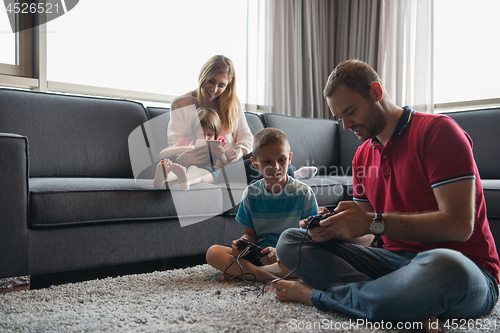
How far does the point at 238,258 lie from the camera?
141 centimetres

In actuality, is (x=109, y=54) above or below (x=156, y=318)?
above

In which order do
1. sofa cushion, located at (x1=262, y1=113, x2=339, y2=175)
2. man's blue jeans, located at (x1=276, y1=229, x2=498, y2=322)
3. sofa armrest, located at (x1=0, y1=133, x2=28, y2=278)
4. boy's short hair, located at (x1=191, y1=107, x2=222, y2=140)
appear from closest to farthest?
1. man's blue jeans, located at (x1=276, y1=229, x2=498, y2=322)
2. sofa armrest, located at (x1=0, y1=133, x2=28, y2=278)
3. boy's short hair, located at (x1=191, y1=107, x2=222, y2=140)
4. sofa cushion, located at (x1=262, y1=113, x2=339, y2=175)

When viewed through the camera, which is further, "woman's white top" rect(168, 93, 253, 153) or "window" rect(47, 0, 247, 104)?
"window" rect(47, 0, 247, 104)

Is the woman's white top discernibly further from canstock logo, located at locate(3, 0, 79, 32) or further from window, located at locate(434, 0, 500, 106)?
window, located at locate(434, 0, 500, 106)

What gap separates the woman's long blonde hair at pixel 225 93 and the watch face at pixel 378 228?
134 centimetres

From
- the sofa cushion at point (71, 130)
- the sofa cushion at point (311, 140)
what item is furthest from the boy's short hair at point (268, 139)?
the sofa cushion at point (311, 140)

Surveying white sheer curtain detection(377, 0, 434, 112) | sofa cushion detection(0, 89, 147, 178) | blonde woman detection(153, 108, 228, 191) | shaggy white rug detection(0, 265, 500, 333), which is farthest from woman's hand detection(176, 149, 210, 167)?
white sheer curtain detection(377, 0, 434, 112)

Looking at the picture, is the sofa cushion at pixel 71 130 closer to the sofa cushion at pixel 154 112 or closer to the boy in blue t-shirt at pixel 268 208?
the sofa cushion at pixel 154 112

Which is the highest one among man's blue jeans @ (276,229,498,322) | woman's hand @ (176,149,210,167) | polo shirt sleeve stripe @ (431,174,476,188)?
polo shirt sleeve stripe @ (431,174,476,188)

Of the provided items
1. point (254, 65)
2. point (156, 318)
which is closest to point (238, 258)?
point (156, 318)

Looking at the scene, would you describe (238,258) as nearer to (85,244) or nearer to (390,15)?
(85,244)

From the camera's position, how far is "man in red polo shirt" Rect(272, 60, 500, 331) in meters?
0.86

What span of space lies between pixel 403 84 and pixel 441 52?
399 mm

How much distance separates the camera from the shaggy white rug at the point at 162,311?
964 mm
